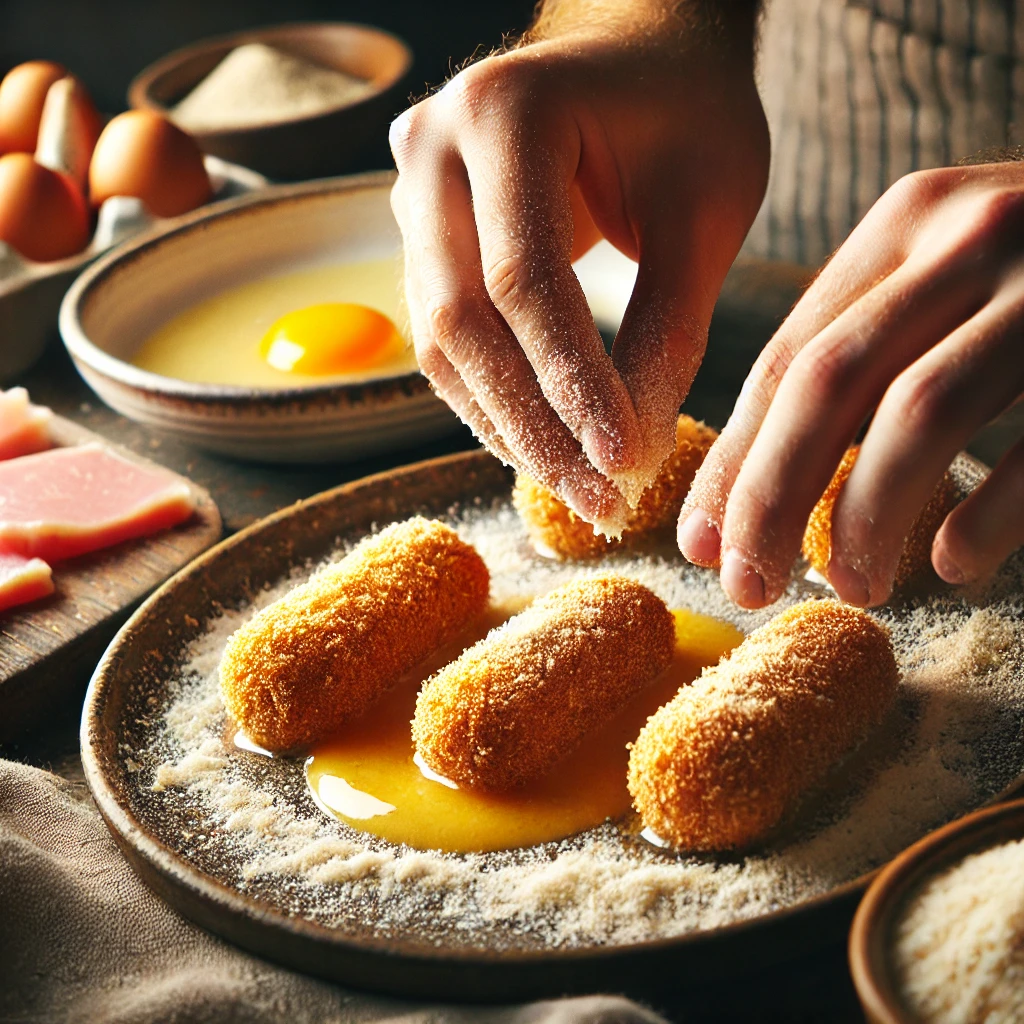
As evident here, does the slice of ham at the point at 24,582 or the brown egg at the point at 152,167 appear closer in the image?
the slice of ham at the point at 24,582

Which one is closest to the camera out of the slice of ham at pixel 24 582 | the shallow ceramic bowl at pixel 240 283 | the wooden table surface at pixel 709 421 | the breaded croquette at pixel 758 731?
the wooden table surface at pixel 709 421

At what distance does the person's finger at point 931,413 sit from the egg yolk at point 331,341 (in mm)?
1341

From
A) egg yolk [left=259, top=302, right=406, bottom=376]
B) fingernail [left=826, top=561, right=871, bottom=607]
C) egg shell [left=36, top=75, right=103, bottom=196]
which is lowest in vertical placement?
egg yolk [left=259, top=302, right=406, bottom=376]

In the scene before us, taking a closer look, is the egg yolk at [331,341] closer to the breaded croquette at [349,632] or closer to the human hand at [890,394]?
the breaded croquette at [349,632]

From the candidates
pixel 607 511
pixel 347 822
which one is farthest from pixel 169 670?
pixel 607 511

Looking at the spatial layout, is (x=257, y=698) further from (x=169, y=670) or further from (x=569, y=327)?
(x=569, y=327)

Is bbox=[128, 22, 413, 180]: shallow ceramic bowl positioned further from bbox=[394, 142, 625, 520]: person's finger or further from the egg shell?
bbox=[394, 142, 625, 520]: person's finger

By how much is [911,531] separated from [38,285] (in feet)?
5.65

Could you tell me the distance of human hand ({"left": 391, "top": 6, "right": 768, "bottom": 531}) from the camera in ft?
3.71

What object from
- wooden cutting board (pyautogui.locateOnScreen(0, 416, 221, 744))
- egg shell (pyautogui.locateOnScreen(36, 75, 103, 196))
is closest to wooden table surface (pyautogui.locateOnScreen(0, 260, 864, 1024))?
wooden cutting board (pyautogui.locateOnScreen(0, 416, 221, 744))

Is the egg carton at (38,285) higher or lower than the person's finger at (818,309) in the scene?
lower

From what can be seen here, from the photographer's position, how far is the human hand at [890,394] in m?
0.88

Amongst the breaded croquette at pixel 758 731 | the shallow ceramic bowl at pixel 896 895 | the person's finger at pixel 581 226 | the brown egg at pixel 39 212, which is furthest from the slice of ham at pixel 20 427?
the shallow ceramic bowl at pixel 896 895

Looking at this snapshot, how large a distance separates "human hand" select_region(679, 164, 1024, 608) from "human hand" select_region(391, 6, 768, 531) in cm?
14
